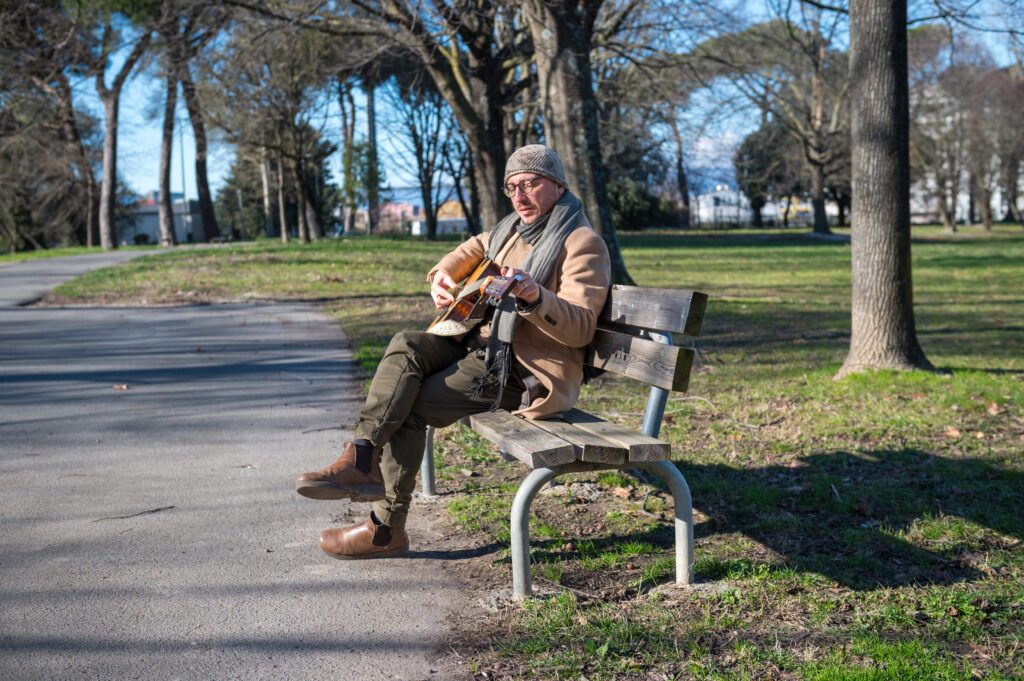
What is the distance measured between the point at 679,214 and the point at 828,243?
21.9 m

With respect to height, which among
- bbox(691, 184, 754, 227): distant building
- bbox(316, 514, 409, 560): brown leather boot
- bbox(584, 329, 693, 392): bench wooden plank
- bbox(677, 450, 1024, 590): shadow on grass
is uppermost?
bbox(691, 184, 754, 227): distant building

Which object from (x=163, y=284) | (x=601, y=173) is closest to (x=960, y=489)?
(x=601, y=173)

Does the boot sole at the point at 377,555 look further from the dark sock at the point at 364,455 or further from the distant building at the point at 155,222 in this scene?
the distant building at the point at 155,222

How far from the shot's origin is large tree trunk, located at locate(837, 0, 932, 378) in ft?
21.6

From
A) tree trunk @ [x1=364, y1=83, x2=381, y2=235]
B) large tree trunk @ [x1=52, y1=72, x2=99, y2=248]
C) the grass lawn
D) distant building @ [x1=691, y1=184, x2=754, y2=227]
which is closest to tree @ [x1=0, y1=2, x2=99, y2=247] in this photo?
large tree trunk @ [x1=52, y1=72, x2=99, y2=248]

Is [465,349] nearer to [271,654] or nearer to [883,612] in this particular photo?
[271,654]

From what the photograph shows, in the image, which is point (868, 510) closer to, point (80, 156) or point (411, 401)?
point (411, 401)

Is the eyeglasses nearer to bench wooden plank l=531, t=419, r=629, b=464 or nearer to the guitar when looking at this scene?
the guitar

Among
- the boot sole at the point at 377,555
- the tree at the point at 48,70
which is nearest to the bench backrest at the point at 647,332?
the boot sole at the point at 377,555

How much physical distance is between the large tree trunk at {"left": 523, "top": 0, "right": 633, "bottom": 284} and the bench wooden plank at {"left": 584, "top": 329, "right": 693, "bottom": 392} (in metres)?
5.21

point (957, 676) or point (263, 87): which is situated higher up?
point (263, 87)

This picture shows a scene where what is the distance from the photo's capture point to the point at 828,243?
1396 inches

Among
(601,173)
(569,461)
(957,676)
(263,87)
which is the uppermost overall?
(263,87)

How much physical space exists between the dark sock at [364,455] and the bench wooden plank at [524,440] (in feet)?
1.45
